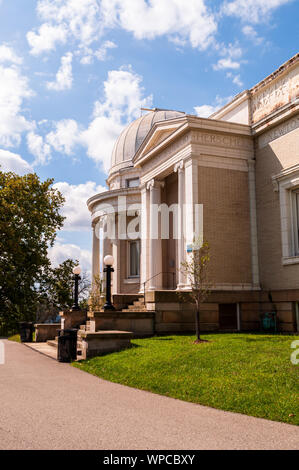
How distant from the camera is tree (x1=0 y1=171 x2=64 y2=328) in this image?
3083cm

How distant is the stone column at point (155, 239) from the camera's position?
21688mm

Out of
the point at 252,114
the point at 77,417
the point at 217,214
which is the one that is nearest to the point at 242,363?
the point at 77,417

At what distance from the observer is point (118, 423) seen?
6320 mm

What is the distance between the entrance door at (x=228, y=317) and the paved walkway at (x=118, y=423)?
364 inches

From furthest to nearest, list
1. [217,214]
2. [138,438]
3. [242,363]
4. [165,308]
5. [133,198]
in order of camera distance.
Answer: [133,198] → [217,214] → [165,308] → [242,363] → [138,438]

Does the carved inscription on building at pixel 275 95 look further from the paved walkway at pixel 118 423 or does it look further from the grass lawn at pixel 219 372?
the paved walkway at pixel 118 423

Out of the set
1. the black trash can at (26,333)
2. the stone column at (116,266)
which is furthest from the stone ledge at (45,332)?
the stone column at (116,266)

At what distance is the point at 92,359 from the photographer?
12914 millimetres

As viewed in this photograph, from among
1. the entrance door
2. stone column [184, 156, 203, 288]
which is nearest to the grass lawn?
the entrance door

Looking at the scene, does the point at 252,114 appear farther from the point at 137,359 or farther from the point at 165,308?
the point at 137,359

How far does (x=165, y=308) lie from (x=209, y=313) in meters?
1.79

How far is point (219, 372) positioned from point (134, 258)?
2237cm

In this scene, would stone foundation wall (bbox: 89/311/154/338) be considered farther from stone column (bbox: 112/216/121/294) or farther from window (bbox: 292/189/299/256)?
stone column (bbox: 112/216/121/294)

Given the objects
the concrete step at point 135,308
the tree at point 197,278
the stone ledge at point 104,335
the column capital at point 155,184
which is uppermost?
the column capital at point 155,184
